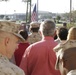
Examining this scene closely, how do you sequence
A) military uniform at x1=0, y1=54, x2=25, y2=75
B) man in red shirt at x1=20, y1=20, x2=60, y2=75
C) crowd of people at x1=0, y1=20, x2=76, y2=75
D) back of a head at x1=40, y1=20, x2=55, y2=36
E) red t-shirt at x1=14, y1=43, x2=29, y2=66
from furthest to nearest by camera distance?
red t-shirt at x1=14, y1=43, x2=29, y2=66 < back of a head at x1=40, y1=20, x2=55, y2=36 < man in red shirt at x1=20, y1=20, x2=60, y2=75 < military uniform at x1=0, y1=54, x2=25, y2=75 < crowd of people at x1=0, y1=20, x2=76, y2=75

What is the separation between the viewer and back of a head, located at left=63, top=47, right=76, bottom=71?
8.06 ft

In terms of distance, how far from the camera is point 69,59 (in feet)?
8.14

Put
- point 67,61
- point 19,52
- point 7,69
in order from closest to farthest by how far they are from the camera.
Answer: point 67,61, point 7,69, point 19,52

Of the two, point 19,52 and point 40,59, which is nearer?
A: point 40,59

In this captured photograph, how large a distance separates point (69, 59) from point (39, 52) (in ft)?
8.97

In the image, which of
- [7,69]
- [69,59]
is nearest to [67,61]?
[69,59]

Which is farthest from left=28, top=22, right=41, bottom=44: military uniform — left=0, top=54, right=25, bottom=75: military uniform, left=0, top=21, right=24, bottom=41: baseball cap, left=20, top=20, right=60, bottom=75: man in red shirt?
left=0, top=54, right=25, bottom=75: military uniform

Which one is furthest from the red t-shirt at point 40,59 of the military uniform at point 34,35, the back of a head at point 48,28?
the military uniform at point 34,35

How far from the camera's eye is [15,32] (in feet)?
10.6

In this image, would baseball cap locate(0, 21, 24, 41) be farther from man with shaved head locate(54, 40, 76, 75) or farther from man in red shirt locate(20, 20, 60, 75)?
man in red shirt locate(20, 20, 60, 75)

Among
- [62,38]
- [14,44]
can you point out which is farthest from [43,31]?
[14,44]

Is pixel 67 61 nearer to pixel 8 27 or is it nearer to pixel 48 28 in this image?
pixel 8 27

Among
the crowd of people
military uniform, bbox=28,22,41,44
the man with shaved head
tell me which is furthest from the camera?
military uniform, bbox=28,22,41,44

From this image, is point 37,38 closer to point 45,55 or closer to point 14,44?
point 45,55
